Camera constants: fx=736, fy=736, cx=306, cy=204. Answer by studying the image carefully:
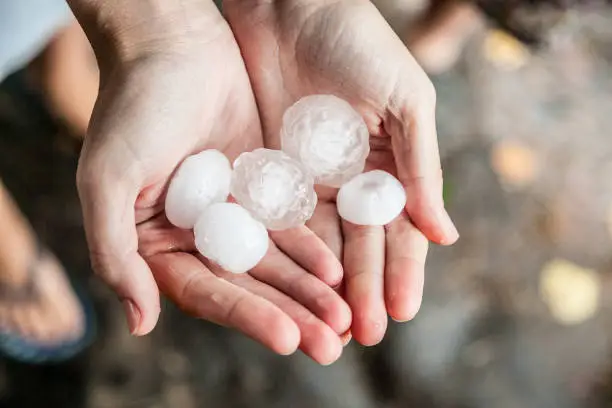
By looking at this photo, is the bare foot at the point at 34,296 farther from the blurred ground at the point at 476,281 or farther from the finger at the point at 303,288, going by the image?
the finger at the point at 303,288

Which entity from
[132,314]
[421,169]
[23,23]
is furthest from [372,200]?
[23,23]

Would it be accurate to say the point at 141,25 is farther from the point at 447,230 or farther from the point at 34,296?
the point at 34,296

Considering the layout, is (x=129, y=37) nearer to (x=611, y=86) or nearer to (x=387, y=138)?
(x=387, y=138)

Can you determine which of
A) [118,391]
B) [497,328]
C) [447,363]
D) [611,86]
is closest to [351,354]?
[447,363]

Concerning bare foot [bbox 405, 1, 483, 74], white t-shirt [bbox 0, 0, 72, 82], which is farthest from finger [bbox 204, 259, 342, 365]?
bare foot [bbox 405, 1, 483, 74]

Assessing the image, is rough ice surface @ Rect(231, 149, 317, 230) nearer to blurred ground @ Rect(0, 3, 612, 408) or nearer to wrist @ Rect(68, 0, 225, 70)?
wrist @ Rect(68, 0, 225, 70)

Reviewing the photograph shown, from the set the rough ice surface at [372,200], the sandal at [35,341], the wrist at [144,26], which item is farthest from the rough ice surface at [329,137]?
the sandal at [35,341]
